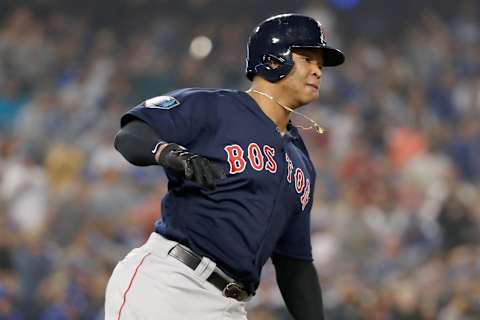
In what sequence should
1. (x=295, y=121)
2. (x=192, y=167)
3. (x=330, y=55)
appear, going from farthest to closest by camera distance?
1. (x=295, y=121)
2. (x=330, y=55)
3. (x=192, y=167)

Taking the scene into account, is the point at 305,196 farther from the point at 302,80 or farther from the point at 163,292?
the point at 163,292

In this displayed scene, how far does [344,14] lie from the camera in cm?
805

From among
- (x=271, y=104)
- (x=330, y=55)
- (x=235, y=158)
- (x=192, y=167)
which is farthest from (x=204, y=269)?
(x=330, y=55)

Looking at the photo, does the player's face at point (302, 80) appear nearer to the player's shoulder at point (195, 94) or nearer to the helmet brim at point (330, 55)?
the helmet brim at point (330, 55)

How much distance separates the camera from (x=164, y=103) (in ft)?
8.39

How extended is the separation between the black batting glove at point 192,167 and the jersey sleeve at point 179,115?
235 millimetres

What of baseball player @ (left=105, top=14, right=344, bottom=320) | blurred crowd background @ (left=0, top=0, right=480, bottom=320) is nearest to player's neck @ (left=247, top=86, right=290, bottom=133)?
baseball player @ (left=105, top=14, right=344, bottom=320)

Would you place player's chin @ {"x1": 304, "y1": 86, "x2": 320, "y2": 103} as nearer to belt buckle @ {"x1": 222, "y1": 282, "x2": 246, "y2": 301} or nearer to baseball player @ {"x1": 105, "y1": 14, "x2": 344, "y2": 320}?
baseball player @ {"x1": 105, "y1": 14, "x2": 344, "y2": 320}

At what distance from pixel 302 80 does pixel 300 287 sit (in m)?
0.75

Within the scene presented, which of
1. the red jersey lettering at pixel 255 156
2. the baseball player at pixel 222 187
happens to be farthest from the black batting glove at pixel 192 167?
the red jersey lettering at pixel 255 156

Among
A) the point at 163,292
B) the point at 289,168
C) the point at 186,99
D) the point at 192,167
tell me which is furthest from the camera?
the point at 289,168

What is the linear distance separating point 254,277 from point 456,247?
14.8 ft

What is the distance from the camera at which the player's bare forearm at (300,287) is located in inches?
115

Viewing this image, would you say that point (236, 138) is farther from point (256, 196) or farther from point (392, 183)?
point (392, 183)
